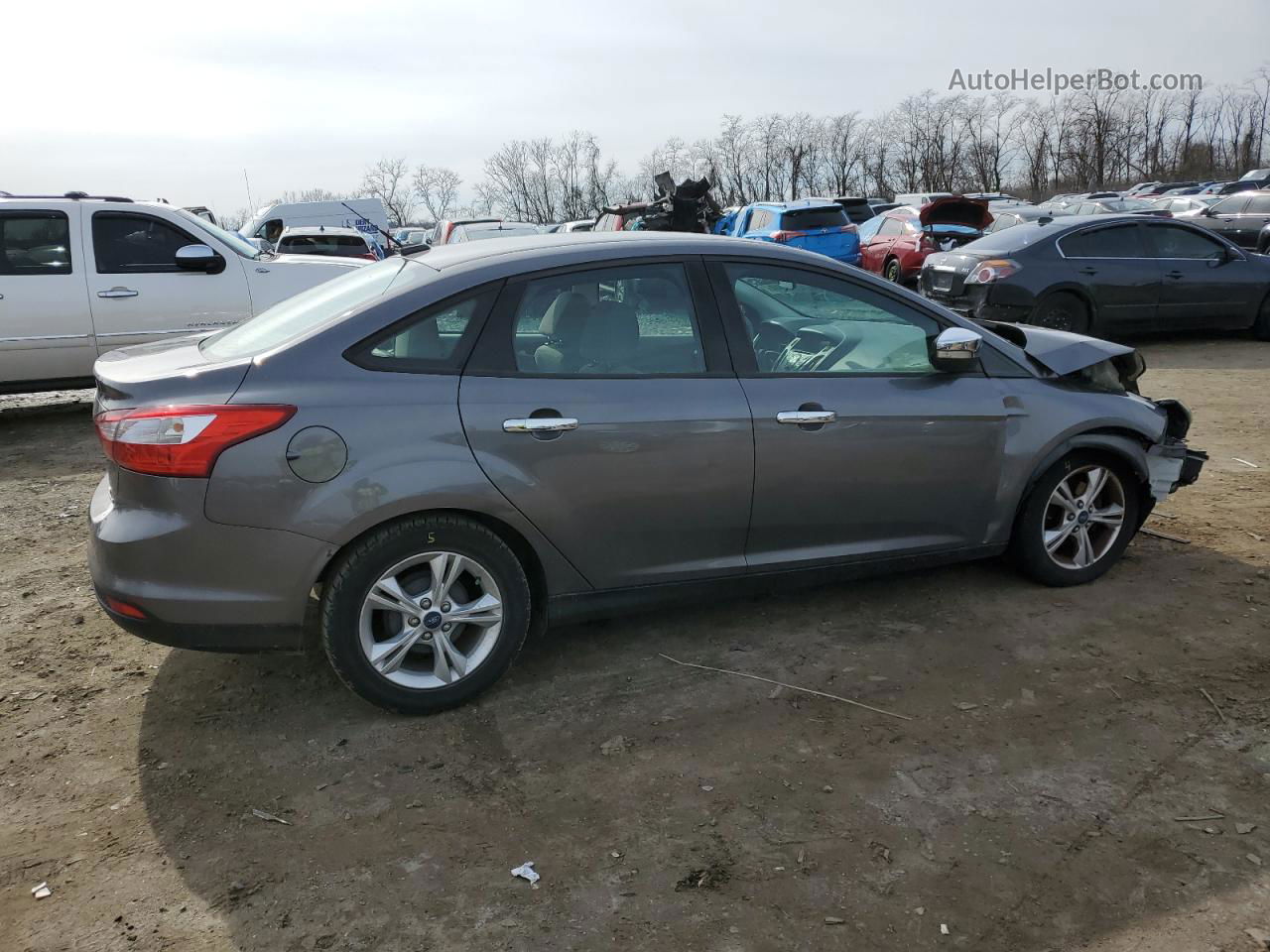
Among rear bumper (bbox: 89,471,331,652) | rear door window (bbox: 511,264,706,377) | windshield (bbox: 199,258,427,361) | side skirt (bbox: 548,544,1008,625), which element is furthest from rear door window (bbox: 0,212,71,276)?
side skirt (bbox: 548,544,1008,625)

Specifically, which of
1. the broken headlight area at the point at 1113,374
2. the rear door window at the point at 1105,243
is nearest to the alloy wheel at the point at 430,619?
the broken headlight area at the point at 1113,374

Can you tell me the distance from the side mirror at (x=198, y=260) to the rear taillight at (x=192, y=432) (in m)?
5.71

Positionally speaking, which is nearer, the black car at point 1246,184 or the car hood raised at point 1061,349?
the car hood raised at point 1061,349

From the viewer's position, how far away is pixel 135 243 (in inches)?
326

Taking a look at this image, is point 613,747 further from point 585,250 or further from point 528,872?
point 585,250

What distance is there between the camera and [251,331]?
3865 mm

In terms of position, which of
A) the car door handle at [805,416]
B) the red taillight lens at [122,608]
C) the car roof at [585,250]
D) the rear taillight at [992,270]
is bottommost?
the red taillight lens at [122,608]

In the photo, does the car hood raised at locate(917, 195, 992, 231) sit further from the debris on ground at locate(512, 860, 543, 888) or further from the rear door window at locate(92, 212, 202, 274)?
the debris on ground at locate(512, 860, 543, 888)

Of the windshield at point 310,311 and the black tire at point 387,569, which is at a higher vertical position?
the windshield at point 310,311

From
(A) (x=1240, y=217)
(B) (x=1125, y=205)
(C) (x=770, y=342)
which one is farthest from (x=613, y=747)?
(B) (x=1125, y=205)

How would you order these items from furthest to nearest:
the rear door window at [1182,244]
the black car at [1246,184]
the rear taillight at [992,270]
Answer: the black car at [1246,184], the rear door window at [1182,244], the rear taillight at [992,270]

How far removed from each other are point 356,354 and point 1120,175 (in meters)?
68.2

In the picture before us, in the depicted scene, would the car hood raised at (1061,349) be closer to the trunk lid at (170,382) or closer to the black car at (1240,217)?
the trunk lid at (170,382)

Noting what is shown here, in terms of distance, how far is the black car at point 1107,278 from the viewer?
1026 cm
